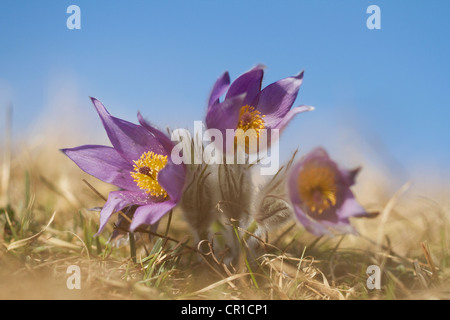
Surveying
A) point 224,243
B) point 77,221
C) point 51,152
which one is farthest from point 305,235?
point 51,152

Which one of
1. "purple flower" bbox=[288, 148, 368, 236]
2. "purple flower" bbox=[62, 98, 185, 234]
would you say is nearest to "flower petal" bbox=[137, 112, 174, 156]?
"purple flower" bbox=[62, 98, 185, 234]

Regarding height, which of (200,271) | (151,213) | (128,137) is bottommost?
(200,271)

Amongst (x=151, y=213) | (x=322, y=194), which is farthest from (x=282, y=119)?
(x=151, y=213)

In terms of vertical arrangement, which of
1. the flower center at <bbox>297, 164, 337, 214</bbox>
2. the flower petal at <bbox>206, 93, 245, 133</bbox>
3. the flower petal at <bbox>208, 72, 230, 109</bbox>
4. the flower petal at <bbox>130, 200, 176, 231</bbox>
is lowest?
the flower petal at <bbox>130, 200, 176, 231</bbox>

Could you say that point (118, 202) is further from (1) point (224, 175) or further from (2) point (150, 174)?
(1) point (224, 175)

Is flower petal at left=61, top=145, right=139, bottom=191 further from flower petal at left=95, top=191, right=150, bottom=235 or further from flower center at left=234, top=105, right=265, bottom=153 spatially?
flower center at left=234, top=105, right=265, bottom=153
